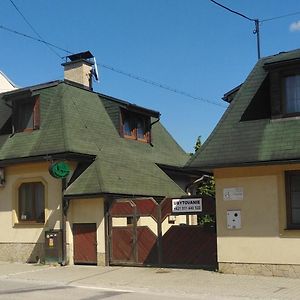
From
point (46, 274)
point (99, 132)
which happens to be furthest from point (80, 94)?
point (46, 274)

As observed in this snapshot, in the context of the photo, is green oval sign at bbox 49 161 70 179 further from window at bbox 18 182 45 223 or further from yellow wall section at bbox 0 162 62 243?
window at bbox 18 182 45 223

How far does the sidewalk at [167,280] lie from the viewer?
12.0m

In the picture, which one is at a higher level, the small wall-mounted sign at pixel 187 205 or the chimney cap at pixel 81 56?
the chimney cap at pixel 81 56

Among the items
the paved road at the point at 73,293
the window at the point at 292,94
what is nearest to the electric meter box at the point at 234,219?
the window at the point at 292,94

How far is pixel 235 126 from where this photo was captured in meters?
15.6

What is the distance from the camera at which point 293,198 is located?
46.6 ft

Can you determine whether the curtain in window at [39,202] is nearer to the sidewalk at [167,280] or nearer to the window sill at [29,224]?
the window sill at [29,224]

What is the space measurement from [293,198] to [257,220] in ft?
3.63

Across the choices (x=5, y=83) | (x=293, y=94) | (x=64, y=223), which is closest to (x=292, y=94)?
(x=293, y=94)

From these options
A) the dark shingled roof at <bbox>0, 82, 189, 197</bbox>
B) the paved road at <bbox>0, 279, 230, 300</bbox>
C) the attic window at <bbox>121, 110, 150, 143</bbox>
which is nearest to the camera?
the paved road at <bbox>0, 279, 230, 300</bbox>

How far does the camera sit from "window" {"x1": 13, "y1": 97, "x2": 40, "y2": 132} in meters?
21.2

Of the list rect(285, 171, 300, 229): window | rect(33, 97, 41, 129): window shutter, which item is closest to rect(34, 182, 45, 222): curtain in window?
rect(33, 97, 41, 129): window shutter

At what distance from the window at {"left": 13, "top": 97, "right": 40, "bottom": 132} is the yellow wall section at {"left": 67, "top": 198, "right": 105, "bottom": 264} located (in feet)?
13.7

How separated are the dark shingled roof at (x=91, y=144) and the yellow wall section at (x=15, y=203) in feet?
1.98
